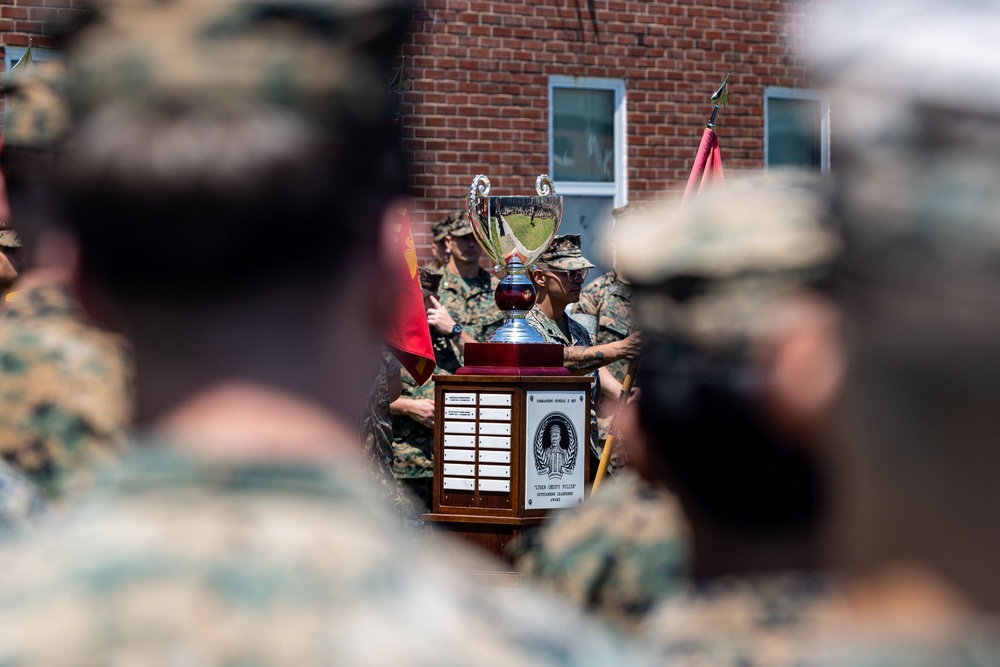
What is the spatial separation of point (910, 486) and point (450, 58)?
31.2ft

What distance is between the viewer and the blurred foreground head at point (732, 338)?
1.63 metres

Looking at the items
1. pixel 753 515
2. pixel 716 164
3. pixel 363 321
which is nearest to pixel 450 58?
pixel 716 164

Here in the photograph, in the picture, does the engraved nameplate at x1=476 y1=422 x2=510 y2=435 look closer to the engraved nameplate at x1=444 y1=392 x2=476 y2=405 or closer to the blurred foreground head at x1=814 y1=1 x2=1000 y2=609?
the engraved nameplate at x1=444 y1=392 x2=476 y2=405

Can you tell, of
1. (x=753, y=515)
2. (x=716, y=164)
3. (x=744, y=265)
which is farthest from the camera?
(x=716, y=164)

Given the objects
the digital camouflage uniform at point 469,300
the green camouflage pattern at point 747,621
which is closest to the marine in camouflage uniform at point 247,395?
the green camouflage pattern at point 747,621

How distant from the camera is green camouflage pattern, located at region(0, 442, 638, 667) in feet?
2.92

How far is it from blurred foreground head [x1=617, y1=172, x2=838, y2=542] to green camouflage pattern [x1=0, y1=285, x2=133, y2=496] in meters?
0.84

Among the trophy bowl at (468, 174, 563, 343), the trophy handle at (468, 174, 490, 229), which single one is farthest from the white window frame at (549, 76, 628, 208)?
the trophy bowl at (468, 174, 563, 343)

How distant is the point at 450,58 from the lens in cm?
1027

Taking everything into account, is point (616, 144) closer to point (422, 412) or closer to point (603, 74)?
point (603, 74)

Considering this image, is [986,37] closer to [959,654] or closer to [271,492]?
[959,654]

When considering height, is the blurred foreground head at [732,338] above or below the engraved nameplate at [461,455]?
above

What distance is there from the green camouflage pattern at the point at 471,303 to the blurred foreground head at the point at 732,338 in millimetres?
5483

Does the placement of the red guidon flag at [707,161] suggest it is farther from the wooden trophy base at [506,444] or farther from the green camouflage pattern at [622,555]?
the green camouflage pattern at [622,555]
